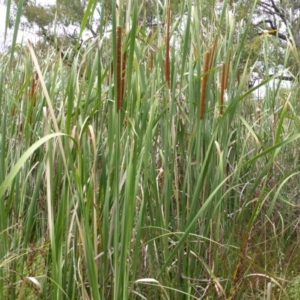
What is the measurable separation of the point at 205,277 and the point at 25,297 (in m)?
0.43

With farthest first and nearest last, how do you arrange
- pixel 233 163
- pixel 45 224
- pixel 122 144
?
pixel 233 163, pixel 45 224, pixel 122 144

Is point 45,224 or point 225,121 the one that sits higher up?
point 225,121

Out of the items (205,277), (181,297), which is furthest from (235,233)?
(181,297)

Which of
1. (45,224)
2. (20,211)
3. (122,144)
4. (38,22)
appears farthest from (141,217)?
(38,22)

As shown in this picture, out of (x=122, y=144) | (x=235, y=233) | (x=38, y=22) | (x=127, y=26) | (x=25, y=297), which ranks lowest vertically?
(x=25, y=297)

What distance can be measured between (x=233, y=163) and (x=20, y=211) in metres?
0.66

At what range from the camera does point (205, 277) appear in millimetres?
1313

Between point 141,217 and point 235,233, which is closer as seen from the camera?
point 141,217

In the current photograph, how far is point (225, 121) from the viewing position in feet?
4.24

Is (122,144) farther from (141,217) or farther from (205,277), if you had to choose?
(205,277)

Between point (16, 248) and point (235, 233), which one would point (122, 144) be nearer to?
point (16, 248)

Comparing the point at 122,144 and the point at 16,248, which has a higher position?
the point at 122,144

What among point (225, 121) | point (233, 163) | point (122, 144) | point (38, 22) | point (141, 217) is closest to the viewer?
point (141, 217)

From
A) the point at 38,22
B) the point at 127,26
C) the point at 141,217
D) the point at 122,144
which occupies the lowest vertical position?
the point at 141,217
